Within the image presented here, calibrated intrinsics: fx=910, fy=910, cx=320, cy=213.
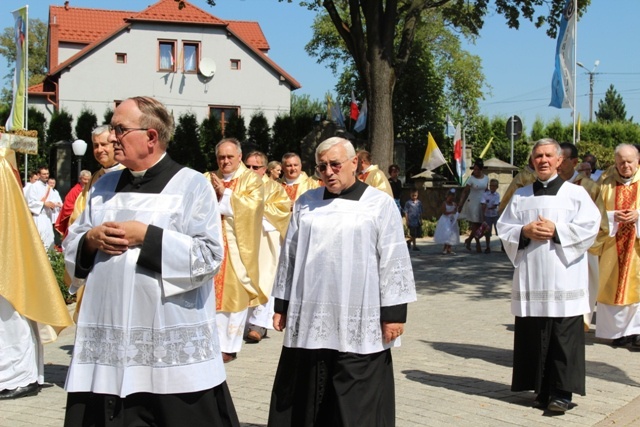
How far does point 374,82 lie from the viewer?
20.5m

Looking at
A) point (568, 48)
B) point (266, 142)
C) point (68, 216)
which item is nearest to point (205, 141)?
point (266, 142)

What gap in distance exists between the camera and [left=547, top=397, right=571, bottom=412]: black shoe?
6.34 metres

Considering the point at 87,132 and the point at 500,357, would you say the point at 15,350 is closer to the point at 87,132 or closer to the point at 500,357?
the point at 500,357

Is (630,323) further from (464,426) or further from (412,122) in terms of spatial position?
(412,122)

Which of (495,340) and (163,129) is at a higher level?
(163,129)

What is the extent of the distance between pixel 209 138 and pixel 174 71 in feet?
50.2

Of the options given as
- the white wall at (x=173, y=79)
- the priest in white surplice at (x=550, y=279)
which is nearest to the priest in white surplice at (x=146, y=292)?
the priest in white surplice at (x=550, y=279)

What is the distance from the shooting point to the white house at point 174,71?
142 ft

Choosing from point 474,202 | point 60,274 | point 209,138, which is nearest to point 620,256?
point 60,274

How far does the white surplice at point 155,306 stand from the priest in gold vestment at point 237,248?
4136 mm

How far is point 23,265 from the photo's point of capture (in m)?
6.81

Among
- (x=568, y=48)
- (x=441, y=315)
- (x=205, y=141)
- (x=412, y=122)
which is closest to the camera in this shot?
(x=441, y=315)

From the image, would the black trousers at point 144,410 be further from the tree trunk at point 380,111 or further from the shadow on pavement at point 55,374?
the tree trunk at point 380,111

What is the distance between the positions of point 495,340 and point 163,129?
6082 mm
